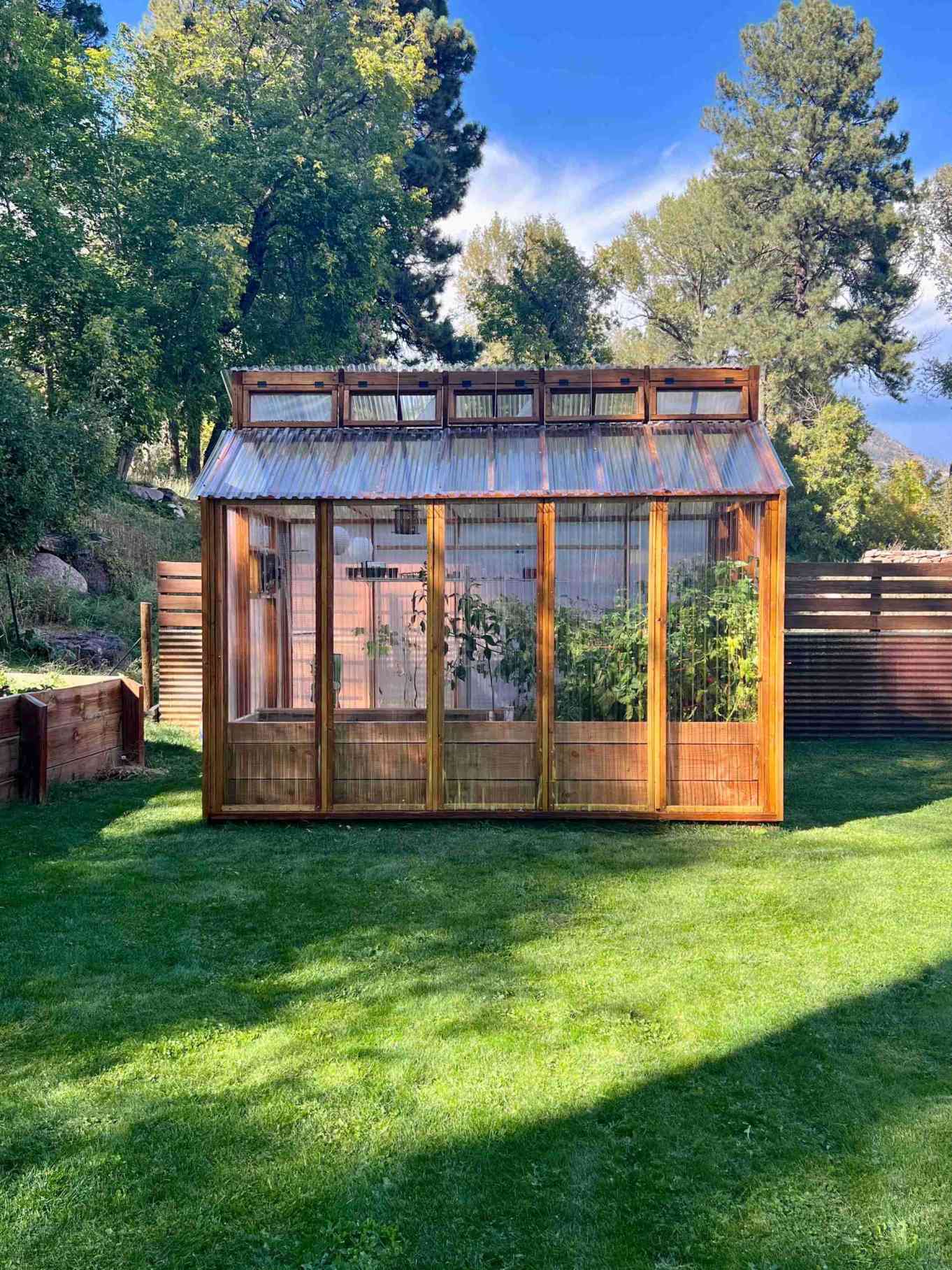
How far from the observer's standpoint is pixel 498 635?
238 inches

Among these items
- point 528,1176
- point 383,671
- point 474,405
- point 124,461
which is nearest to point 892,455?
point 124,461

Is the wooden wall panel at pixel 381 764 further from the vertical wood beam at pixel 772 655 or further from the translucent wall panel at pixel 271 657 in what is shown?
the vertical wood beam at pixel 772 655

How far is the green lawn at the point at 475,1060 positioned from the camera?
6.81 feet

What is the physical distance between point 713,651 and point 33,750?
15.3 feet

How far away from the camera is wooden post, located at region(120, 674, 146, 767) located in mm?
7641

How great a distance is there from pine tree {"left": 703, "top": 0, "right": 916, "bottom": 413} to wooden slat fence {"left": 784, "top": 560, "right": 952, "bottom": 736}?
19.8 m

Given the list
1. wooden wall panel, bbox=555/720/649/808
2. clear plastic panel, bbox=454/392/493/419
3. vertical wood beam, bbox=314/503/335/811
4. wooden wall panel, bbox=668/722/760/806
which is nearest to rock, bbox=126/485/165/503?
clear plastic panel, bbox=454/392/493/419

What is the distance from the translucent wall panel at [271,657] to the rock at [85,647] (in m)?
5.51

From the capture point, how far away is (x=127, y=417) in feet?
49.2

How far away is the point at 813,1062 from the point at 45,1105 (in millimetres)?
2269

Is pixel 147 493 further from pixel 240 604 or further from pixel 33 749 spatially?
pixel 240 604

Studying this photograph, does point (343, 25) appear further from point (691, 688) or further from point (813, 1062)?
point (813, 1062)

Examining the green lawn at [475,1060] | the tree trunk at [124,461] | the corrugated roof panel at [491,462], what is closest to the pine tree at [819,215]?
the tree trunk at [124,461]

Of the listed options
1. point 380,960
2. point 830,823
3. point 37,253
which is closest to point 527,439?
point 830,823
